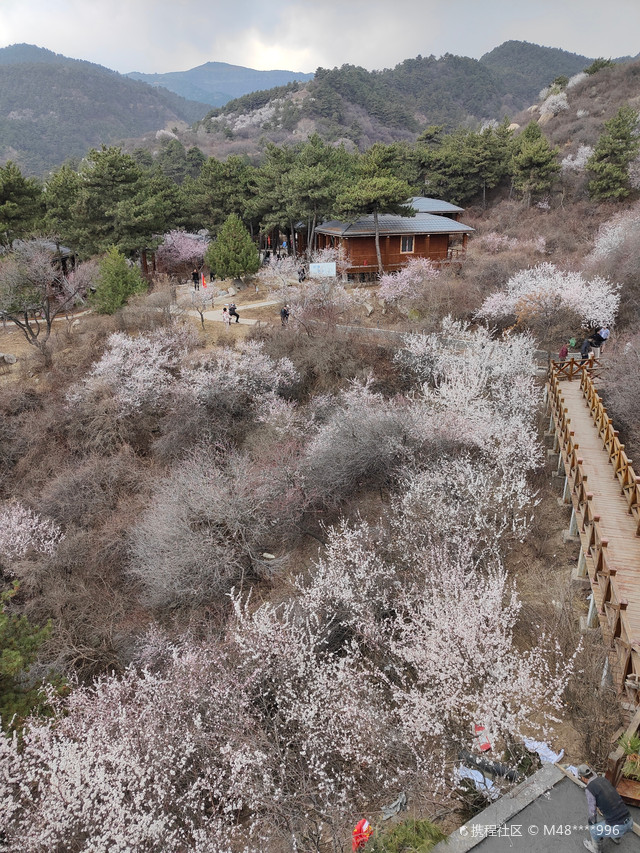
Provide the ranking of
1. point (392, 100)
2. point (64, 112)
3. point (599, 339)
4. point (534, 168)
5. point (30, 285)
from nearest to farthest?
point (599, 339) < point (30, 285) < point (534, 168) < point (392, 100) < point (64, 112)

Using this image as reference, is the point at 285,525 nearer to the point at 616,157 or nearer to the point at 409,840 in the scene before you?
the point at 409,840

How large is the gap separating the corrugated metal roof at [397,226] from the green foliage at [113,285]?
43.3ft

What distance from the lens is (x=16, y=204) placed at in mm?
29344

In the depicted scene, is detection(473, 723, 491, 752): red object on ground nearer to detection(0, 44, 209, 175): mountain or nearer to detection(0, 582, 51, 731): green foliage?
detection(0, 582, 51, 731): green foliage

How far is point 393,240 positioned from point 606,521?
89.1 ft

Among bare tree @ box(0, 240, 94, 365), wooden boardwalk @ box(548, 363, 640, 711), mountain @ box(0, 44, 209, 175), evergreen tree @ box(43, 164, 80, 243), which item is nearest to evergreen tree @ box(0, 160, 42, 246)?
evergreen tree @ box(43, 164, 80, 243)

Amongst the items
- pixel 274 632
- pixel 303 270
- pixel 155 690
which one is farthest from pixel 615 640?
pixel 303 270

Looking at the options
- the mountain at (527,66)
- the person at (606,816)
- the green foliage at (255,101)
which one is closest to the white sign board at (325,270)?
the person at (606,816)

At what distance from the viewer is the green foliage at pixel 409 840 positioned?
5.48 metres

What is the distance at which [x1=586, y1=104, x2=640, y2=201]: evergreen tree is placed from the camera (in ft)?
114

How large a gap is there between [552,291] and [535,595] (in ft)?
51.4

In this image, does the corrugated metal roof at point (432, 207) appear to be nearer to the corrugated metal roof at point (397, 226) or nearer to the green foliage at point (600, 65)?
the corrugated metal roof at point (397, 226)

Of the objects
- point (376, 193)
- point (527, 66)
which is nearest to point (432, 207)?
point (376, 193)

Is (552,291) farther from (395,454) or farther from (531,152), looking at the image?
(531,152)
